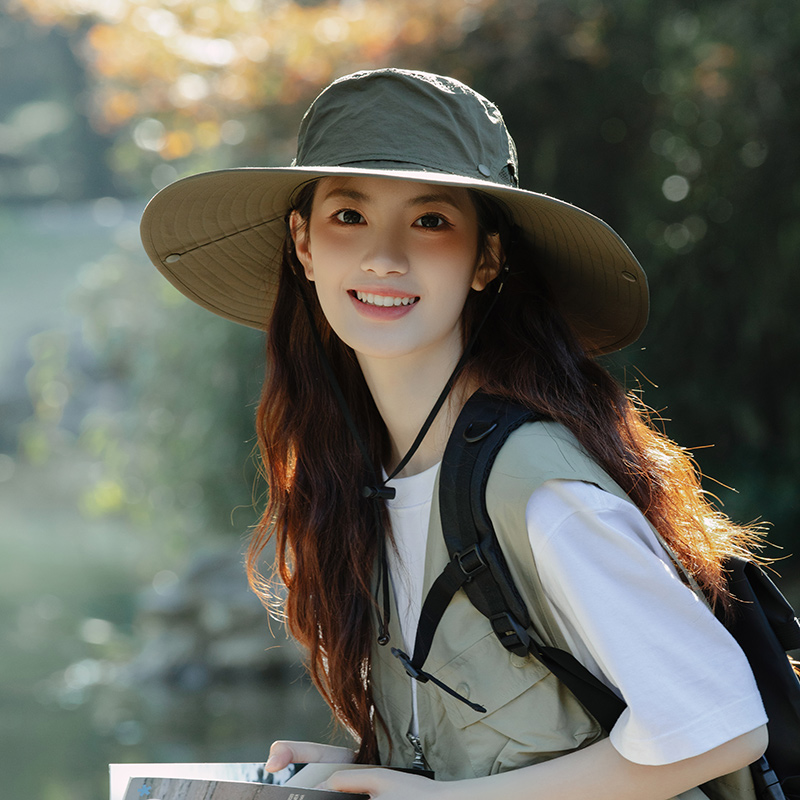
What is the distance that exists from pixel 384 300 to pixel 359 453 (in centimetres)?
29

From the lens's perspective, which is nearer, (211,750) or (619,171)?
(211,750)

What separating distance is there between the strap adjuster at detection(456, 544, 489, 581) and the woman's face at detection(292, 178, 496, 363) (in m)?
0.29

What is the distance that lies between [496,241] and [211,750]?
334cm

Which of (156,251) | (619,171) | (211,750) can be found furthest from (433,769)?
(619,171)

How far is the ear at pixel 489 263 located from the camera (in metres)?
1.29

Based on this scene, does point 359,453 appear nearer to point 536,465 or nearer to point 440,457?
point 440,457

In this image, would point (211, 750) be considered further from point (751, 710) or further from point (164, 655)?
point (751, 710)

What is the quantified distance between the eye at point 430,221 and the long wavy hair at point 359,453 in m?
0.07

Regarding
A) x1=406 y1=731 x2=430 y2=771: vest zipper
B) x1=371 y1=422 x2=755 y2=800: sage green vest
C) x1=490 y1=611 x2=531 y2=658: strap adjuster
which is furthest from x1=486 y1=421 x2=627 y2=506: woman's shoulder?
x1=406 y1=731 x2=430 y2=771: vest zipper

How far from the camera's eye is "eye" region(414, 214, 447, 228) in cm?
121

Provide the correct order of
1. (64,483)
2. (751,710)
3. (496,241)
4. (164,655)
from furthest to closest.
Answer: (64,483)
(164,655)
(496,241)
(751,710)

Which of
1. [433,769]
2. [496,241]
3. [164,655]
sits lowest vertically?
[164,655]

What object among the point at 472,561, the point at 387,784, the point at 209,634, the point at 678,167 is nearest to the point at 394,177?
the point at 472,561

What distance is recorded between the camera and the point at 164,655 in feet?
16.5
